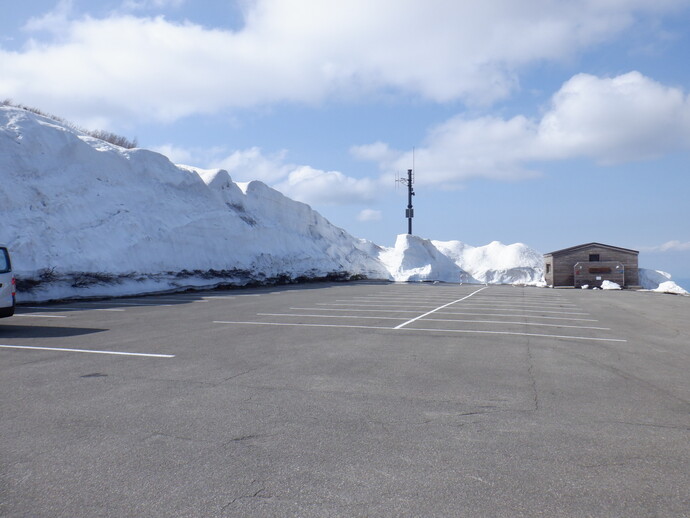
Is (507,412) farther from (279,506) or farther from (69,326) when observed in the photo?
(69,326)

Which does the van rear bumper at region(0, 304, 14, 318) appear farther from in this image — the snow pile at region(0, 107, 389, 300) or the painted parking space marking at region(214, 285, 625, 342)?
the snow pile at region(0, 107, 389, 300)

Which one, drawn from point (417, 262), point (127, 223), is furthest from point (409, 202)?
point (127, 223)

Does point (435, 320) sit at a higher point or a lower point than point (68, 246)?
lower

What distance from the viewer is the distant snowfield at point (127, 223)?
68.1 feet

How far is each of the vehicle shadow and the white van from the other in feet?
1.31

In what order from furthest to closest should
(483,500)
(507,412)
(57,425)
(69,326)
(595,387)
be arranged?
(69,326), (595,387), (507,412), (57,425), (483,500)

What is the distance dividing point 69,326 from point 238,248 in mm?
20008

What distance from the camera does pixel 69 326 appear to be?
11.4 m

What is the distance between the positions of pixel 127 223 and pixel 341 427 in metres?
23.6

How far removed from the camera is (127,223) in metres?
25.5

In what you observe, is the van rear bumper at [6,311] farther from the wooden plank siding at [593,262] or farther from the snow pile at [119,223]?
the wooden plank siding at [593,262]

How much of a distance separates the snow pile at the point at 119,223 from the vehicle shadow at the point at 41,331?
8270 millimetres

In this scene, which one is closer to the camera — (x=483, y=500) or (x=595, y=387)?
(x=483, y=500)

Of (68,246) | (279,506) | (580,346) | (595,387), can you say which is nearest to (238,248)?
(68,246)
